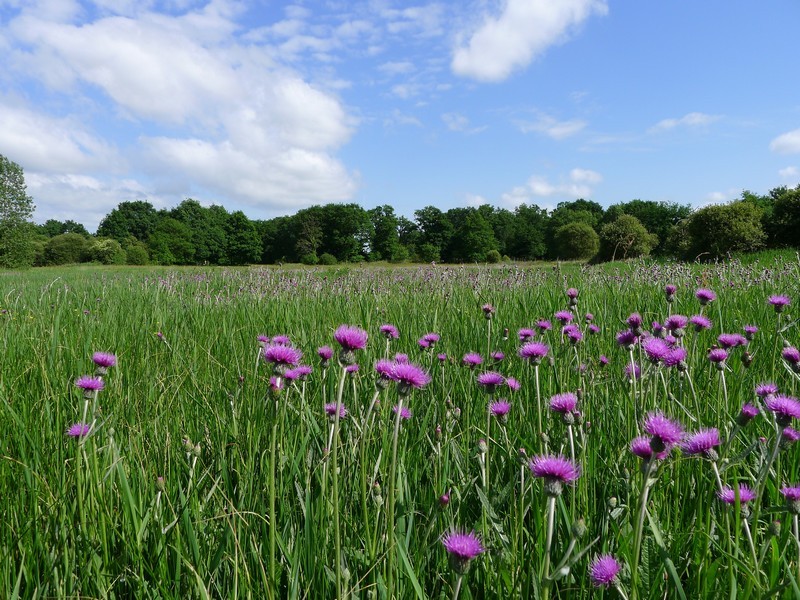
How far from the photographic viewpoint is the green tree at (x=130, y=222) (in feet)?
270

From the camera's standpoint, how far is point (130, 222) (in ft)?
281

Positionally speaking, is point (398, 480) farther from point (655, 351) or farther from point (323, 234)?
point (323, 234)

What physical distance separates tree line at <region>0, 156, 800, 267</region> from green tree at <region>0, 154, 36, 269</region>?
8 cm

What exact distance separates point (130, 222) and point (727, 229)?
90.7 m

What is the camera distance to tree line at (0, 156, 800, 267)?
162ft

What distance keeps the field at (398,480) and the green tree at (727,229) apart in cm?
1911

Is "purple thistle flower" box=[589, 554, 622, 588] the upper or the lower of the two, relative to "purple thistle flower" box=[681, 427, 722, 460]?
lower

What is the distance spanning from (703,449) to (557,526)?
1.34 ft

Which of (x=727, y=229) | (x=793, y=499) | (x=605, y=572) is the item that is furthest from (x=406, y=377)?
(x=727, y=229)

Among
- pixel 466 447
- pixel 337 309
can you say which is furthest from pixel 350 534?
pixel 337 309

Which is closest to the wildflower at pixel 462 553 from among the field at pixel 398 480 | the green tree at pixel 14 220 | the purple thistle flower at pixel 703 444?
the field at pixel 398 480

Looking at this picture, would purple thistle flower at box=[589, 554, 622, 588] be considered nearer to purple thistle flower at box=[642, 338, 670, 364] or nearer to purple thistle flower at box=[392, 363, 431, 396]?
purple thistle flower at box=[392, 363, 431, 396]

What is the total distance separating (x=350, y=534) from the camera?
127 cm

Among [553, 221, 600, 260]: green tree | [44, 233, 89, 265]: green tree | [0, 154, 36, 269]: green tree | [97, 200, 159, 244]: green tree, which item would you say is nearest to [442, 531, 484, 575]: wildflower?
[0, 154, 36, 269]: green tree
